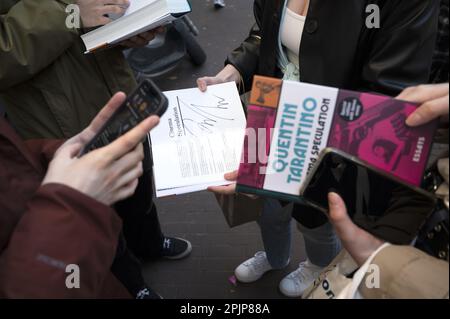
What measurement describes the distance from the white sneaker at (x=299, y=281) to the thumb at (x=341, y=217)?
1093 mm

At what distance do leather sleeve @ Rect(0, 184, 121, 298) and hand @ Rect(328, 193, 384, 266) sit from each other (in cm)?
56

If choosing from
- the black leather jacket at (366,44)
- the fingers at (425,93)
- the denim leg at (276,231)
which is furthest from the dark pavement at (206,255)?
the fingers at (425,93)

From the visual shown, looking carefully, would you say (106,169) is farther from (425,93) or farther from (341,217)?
(425,93)

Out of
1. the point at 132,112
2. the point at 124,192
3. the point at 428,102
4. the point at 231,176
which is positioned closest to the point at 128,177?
the point at 124,192

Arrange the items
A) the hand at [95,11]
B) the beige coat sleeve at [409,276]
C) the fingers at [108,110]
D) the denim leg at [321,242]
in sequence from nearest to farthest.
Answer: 1. the beige coat sleeve at [409,276]
2. the fingers at [108,110]
3. the hand at [95,11]
4. the denim leg at [321,242]

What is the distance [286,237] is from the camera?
197 cm

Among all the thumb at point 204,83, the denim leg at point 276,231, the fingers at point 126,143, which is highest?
the fingers at point 126,143

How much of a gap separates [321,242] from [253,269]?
513 millimetres

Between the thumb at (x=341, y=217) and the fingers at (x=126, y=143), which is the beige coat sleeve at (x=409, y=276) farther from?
the fingers at (x=126, y=143)

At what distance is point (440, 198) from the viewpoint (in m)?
0.90

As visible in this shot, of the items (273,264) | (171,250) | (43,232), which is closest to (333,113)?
(43,232)

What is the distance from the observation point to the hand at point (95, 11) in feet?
4.76

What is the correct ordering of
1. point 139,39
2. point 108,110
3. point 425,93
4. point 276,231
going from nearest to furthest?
point 425,93
point 108,110
point 139,39
point 276,231
